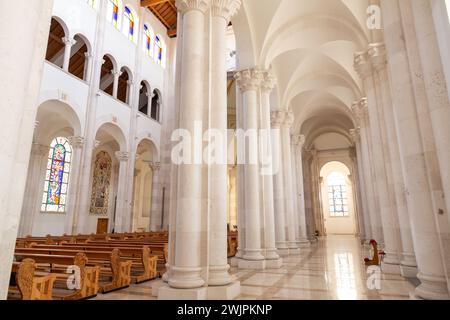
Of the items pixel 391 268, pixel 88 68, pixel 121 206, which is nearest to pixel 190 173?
pixel 391 268

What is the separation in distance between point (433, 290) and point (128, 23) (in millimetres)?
20555

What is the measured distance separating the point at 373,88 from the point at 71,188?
13640 millimetres

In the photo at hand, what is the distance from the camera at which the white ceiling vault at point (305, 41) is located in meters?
9.37

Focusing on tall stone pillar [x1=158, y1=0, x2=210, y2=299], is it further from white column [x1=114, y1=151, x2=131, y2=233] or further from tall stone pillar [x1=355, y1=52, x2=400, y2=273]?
white column [x1=114, y1=151, x2=131, y2=233]

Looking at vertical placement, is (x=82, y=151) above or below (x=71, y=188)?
above

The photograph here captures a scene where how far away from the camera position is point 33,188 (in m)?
17.3

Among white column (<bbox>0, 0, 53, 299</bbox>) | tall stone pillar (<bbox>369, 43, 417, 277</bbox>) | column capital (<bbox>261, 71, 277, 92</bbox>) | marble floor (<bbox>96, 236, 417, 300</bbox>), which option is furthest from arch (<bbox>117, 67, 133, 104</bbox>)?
white column (<bbox>0, 0, 53, 299</bbox>)

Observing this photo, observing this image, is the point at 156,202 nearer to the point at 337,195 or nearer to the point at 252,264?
the point at 252,264

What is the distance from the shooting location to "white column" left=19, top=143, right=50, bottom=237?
53.6 ft

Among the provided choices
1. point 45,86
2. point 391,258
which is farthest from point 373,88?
point 45,86

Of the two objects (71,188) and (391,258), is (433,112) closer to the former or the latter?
(391,258)

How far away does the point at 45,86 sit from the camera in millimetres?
12969

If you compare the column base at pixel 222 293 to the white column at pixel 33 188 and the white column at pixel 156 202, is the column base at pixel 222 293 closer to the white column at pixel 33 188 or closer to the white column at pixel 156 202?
the white column at pixel 33 188

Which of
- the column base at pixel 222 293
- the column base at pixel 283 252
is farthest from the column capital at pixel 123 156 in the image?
the column base at pixel 222 293
